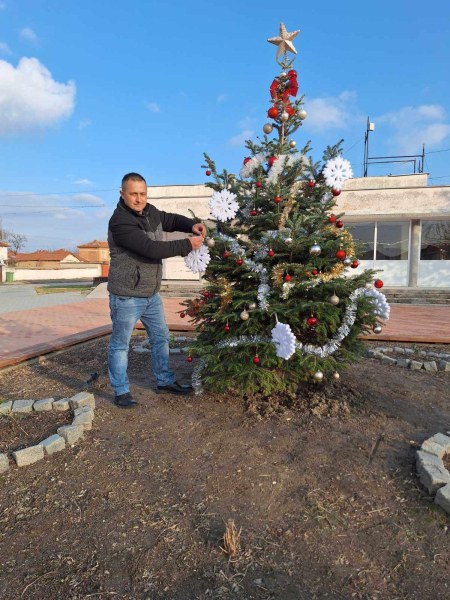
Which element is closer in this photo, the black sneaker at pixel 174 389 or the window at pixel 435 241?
the black sneaker at pixel 174 389

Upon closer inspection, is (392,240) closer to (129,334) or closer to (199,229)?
(199,229)

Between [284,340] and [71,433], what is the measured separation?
1.63m

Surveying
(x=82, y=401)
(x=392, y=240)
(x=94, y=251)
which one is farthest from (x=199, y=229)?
(x=94, y=251)

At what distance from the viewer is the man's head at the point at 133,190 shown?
116 inches

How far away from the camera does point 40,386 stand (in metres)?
4.07

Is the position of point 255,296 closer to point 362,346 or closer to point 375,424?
point 362,346

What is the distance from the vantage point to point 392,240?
48.5ft

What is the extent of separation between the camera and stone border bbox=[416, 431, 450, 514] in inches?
76.6

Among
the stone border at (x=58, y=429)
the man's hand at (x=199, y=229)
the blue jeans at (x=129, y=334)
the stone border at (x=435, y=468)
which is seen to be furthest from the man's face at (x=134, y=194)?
the stone border at (x=435, y=468)

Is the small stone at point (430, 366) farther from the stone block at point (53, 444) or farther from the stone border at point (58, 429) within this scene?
the stone block at point (53, 444)

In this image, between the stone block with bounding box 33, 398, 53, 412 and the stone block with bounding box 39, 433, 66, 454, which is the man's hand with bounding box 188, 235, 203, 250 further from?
the stone block with bounding box 33, 398, 53, 412

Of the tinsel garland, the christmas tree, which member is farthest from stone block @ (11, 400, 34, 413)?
the tinsel garland

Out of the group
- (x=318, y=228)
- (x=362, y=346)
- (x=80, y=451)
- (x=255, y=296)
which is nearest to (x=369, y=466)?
(x=362, y=346)

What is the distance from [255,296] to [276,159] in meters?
1.05
